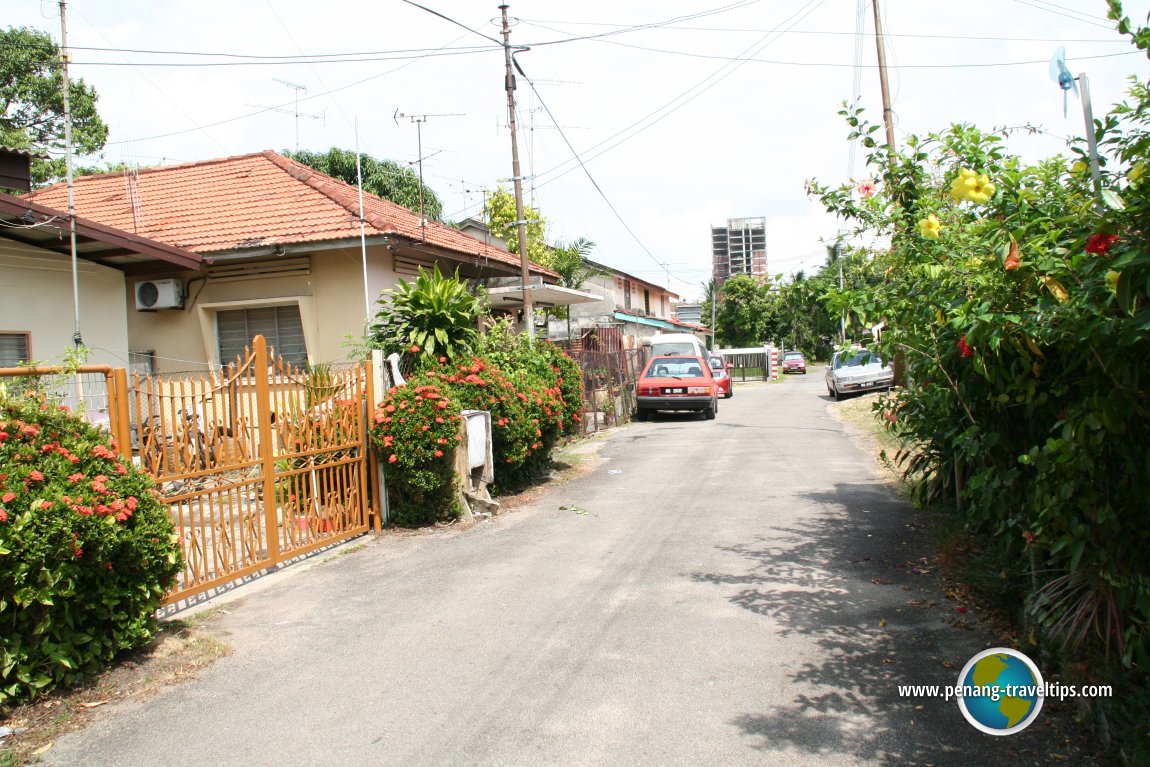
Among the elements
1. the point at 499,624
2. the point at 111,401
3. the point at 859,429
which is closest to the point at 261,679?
the point at 499,624

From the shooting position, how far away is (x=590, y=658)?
5.07 meters

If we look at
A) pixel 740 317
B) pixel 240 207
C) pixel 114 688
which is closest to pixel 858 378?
pixel 240 207

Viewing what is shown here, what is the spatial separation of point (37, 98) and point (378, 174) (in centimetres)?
1098

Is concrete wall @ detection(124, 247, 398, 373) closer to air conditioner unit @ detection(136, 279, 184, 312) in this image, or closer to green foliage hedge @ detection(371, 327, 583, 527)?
air conditioner unit @ detection(136, 279, 184, 312)

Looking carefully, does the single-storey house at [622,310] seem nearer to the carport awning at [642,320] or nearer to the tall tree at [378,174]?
the carport awning at [642,320]

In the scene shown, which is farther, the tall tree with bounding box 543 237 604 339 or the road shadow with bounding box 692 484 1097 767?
the tall tree with bounding box 543 237 604 339

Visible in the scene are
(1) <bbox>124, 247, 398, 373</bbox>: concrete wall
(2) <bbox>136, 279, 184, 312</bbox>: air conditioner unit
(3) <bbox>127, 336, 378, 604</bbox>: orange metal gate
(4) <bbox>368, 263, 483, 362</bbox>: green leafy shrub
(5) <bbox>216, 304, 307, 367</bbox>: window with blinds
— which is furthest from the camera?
(5) <bbox>216, 304, 307, 367</bbox>: window with blinds

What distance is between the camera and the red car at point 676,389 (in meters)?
20.9

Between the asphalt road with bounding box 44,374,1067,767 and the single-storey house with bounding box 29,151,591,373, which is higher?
the single-storey house with bounding box 29,151,591,373

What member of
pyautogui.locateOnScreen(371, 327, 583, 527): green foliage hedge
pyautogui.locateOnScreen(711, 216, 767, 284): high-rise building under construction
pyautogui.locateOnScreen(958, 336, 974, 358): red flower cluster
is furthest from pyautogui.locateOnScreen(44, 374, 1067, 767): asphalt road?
pyautogui.locateOnScreen(711, 216, 767, 284): high-rise building under construction

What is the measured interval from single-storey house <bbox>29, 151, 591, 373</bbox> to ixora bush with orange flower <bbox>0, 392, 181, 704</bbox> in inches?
271

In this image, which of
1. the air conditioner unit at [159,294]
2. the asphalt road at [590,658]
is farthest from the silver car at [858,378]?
the air conditioner unit at [159,294]

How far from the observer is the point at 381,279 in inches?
514

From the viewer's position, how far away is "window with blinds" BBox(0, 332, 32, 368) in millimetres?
9680
